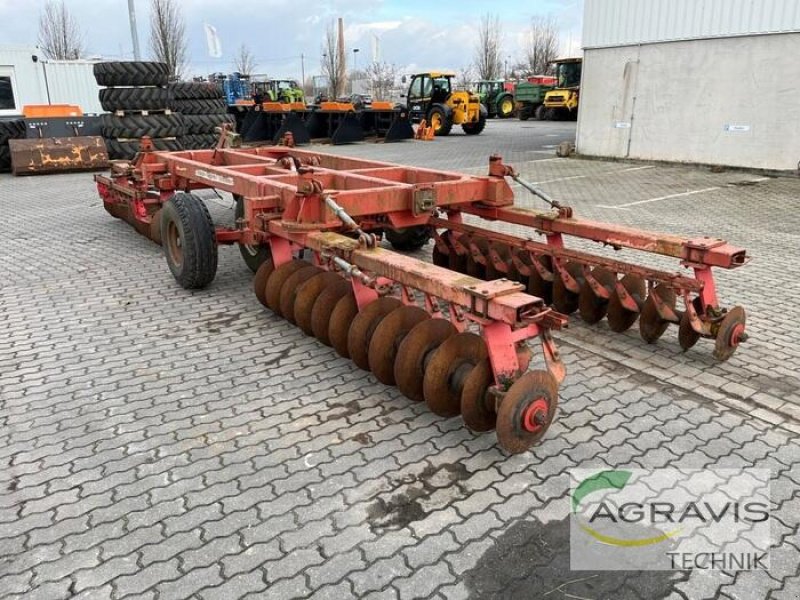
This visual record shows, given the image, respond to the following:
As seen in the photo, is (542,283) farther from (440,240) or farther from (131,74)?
(131,74)

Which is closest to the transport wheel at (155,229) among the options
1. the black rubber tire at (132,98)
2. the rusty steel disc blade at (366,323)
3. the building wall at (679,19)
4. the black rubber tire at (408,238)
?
the black rubber tire at (408,238)

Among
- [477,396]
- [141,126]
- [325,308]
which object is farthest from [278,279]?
[141,126]

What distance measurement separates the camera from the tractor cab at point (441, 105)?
74.6ft

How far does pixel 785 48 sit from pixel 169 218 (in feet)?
39.0

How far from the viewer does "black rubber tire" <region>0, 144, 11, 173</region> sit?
1345cm

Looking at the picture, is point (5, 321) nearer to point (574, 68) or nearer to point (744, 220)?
Answer: point (744, 220)

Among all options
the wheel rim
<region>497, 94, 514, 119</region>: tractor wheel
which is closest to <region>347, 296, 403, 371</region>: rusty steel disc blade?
the wheel rim

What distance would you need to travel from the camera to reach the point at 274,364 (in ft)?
12.9

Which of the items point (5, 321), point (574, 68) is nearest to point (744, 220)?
point (5, 321)

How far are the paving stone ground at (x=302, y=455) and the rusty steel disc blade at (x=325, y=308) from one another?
7.6 inches

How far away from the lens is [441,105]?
2261 centimetres

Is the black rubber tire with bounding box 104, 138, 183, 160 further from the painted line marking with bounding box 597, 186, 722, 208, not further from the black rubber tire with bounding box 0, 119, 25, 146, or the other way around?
the painted line marking with bounding box 597, 186, 722, 208

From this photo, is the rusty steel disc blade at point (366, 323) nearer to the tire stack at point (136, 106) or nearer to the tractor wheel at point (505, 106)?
the tire stack at point (136, 106)

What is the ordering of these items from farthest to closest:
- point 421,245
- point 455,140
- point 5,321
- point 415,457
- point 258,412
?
1. point 455,140
2. point 421,245
3. point 5,321
4. point 258,412
5. point 415,457
